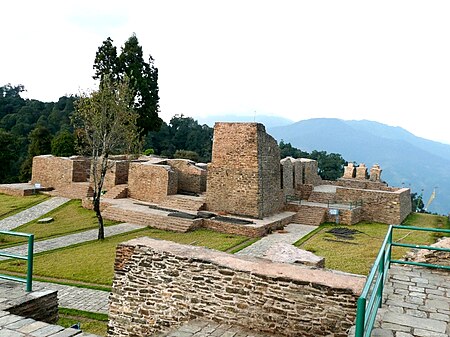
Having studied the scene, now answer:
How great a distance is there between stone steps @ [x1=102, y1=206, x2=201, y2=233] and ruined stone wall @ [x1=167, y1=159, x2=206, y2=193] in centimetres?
430

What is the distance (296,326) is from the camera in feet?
18.6

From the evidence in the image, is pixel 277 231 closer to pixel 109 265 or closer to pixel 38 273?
pixel 109 265

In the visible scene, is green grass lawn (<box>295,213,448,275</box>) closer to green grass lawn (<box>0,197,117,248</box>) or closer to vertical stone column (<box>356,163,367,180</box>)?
green grass lawn (<box>0,197,117,248</box>)

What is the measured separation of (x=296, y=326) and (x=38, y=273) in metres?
8.41

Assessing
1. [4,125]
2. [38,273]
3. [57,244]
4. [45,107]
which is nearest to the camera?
[38,273]

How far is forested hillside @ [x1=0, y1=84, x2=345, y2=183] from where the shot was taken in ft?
117

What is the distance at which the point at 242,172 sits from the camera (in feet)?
62.5

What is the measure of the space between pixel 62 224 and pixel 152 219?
3.95m

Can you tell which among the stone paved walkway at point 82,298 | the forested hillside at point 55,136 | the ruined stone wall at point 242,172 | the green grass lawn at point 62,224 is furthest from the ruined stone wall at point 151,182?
the forested hillside at point 55,136

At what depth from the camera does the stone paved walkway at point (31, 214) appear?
699 inches

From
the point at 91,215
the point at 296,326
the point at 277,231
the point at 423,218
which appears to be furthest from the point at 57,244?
the point at 423,218

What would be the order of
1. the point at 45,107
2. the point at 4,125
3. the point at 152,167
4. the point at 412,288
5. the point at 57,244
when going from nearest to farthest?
the point at 412,288, the point at 57,244, the point at 152,167, the point at 4,125, the point at 45,107

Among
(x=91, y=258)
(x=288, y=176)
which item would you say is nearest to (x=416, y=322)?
(x=91, y=258)

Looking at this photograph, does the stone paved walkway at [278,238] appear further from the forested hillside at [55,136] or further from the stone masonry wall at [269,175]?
the forested hillside at [55,136]
